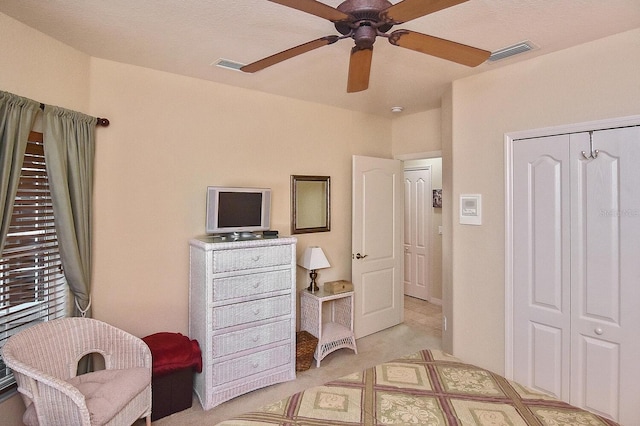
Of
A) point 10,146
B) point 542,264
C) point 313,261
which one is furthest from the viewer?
point 313,261

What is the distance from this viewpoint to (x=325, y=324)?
3518 millimetres

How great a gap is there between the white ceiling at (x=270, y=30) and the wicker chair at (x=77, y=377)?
1801 mm

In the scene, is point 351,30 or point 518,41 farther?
point 518,41

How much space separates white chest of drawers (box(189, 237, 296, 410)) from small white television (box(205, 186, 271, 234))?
17 centimetres

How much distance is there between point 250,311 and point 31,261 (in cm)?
146

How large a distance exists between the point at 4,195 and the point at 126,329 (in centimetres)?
130

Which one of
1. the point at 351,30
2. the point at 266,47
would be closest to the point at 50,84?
the point at 266,47

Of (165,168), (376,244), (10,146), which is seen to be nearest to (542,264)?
(376,244)

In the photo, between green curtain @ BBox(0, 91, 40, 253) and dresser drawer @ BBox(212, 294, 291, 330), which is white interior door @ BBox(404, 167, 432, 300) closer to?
dresser drawer @ BBox(212, 294, 291, 330)

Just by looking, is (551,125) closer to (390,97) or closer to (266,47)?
(390,97)

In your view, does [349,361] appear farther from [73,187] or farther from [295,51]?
[295,51]

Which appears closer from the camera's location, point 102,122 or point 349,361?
point 102,122

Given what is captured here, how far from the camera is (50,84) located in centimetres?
215

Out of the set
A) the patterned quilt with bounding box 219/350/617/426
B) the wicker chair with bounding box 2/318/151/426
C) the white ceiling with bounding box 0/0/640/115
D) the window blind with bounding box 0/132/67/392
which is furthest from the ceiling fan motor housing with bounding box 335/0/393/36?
the wicker chair with bounding box 2/318/151/426
